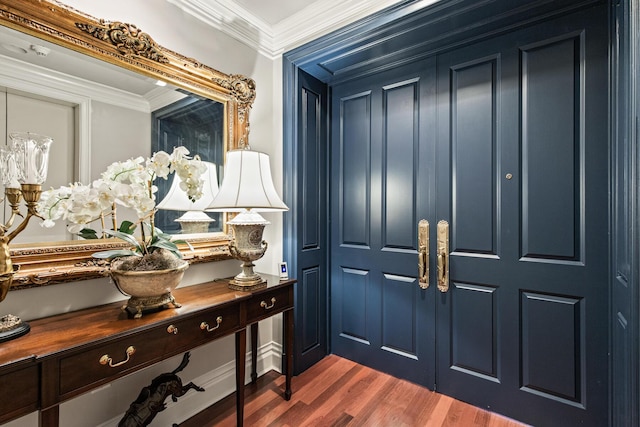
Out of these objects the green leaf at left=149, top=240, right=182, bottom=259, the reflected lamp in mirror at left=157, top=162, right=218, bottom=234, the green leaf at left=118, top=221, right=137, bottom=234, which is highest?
the reflected lamp in mirror at left=157, top=162, right=218, bottom=234

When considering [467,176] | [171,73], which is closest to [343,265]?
[467,176]

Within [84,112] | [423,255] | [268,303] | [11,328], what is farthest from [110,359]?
[423,255]

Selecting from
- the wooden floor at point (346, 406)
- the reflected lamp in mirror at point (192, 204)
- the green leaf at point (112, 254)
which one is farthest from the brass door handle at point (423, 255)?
the green leaf at point (112, 254)

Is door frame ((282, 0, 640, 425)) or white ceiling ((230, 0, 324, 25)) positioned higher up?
white ceiling ((230, 0, 324, 25))

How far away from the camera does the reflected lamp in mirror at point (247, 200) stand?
5.15 ft

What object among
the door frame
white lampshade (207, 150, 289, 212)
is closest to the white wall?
white lampshade (207, 150, 289, 212)

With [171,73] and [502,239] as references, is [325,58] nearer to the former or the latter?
[171,73]

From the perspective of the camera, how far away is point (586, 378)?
1531 millimetres

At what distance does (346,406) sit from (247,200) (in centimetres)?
142

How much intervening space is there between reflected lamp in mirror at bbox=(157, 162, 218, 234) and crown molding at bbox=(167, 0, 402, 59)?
0.92 m

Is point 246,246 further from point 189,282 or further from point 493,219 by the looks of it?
point 493,219

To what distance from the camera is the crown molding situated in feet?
5.86

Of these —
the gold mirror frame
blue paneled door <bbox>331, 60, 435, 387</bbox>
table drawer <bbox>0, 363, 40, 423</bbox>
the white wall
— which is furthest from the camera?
blue paneled door <bbox>331, 60, 435, 387</bbox>

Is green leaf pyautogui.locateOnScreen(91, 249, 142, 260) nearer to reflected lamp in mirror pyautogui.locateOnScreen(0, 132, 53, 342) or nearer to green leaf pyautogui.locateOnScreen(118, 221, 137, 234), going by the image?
green leaf pyautogui.locateOnScreen(118, 221, 137, 234)
